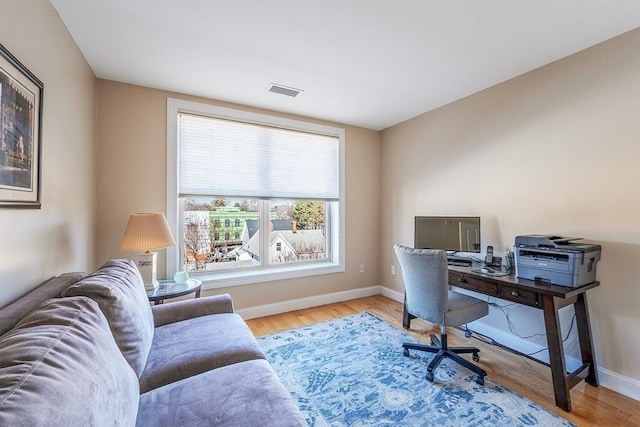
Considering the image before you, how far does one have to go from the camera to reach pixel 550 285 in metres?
1.90

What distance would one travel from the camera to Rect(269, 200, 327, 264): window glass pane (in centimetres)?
343

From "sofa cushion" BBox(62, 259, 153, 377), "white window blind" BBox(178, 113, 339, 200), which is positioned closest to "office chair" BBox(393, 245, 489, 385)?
"white window blind" BBox(178, 113, 339, 200)

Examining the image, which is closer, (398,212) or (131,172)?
(131,172)

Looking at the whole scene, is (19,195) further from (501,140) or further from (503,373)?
(501,140)

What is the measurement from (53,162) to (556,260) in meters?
3.24

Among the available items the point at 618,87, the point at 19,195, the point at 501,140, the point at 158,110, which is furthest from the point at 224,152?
the point at 618,87

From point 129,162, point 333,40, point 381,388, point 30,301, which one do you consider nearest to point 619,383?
point 381,388

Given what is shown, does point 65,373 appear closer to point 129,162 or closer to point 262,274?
point 129,162

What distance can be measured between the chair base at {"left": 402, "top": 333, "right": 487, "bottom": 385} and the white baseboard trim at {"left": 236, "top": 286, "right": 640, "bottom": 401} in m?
0.80

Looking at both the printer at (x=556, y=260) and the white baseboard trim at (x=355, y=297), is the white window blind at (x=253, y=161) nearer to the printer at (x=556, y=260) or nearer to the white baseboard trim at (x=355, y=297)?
the white baseboard trim at (x=355, y=297)

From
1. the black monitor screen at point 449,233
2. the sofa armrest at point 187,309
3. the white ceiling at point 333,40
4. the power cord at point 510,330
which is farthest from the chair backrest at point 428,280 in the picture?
the white ceiling at point 333,40

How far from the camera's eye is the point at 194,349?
149cm

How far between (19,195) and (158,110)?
1694 millimetres

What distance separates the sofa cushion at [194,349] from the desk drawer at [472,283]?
173 cm
